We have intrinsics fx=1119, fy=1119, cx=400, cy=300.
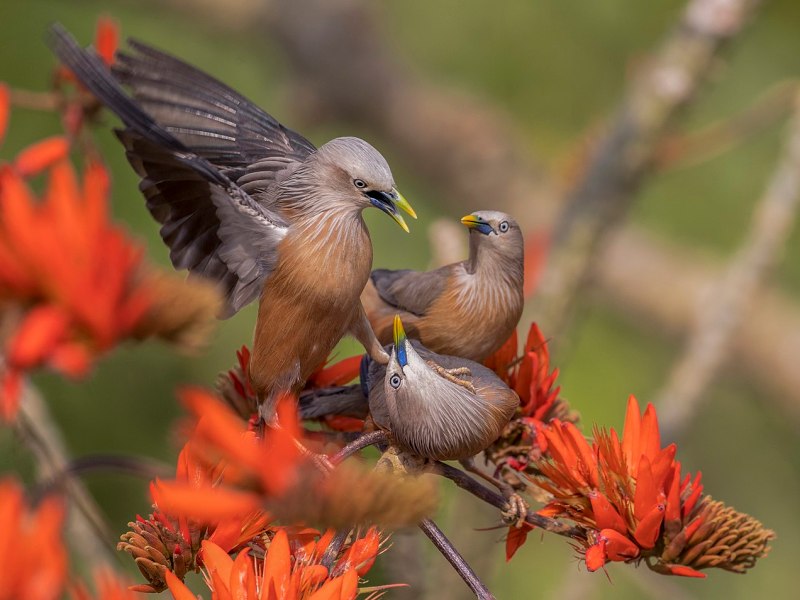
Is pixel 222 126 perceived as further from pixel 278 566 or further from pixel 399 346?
pixel 278 566

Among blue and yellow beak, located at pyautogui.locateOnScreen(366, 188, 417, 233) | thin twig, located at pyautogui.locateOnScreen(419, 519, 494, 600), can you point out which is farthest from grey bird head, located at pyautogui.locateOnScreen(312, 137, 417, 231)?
thin twig, located at pyautogui.locateOnScreen(419, 519, 494, 600)

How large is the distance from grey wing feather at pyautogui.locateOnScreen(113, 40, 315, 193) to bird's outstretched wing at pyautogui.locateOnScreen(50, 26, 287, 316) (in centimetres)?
8

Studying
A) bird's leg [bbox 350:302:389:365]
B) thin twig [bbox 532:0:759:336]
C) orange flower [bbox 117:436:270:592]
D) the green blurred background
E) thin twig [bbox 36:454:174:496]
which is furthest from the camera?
the green blurred background

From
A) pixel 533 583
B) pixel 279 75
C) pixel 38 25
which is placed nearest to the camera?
pixel 533 583

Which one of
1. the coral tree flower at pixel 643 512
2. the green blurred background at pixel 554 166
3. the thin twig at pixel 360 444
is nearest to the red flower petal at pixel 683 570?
the coral tree flower at pixel 643 512

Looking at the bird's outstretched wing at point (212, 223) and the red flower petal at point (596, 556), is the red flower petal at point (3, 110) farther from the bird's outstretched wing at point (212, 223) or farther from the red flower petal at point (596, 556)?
the red flower petal at point (596, 556)

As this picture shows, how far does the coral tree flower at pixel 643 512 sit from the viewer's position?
0.71 metres

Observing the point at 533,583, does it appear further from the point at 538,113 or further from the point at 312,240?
the point at 312,240

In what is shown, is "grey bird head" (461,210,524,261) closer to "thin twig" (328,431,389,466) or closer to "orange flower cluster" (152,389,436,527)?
"thin twig" (328,431,389,466)

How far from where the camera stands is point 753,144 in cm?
341

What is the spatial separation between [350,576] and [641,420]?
23 centimetres

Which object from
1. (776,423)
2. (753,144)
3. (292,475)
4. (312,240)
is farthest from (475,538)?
(753,144)

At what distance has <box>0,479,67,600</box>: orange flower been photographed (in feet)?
1.51

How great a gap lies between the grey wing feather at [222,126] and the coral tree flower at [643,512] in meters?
0.31
